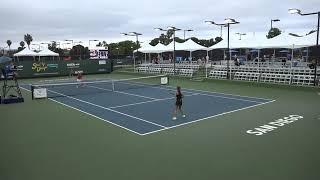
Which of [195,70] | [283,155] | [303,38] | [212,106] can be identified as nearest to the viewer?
[283,155]

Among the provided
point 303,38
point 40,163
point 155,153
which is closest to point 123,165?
point 155,153

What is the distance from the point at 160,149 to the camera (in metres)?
10.7

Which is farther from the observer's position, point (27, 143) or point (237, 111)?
point (237, 111)

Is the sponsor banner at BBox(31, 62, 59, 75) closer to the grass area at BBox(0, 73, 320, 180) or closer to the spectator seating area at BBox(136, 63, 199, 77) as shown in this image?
the spectator seating area at BBox(136, 63, 199, 77)

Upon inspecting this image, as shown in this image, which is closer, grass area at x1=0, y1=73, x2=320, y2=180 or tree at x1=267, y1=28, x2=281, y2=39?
grass area at x1=0, y1=73, x2=320, y2=180

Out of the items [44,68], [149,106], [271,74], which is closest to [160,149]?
[149,106]

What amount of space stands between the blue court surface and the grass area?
783 mm

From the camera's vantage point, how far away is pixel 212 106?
1848cm

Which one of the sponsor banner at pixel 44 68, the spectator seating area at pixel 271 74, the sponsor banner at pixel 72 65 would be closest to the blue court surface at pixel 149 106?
the spectator seating area at pixel 271 74

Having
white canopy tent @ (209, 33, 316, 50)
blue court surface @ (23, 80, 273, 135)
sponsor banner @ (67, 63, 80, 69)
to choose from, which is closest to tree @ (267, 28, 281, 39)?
white canopy tent @ (209, 33, 316, 50)

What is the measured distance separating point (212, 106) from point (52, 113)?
826cm

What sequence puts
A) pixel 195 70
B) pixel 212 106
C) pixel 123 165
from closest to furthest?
pixel 123 165 < pixel 212 106 < pixel 195 70

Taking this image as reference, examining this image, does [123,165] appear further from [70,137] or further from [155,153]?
[70,137]

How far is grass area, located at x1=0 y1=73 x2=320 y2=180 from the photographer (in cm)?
870
